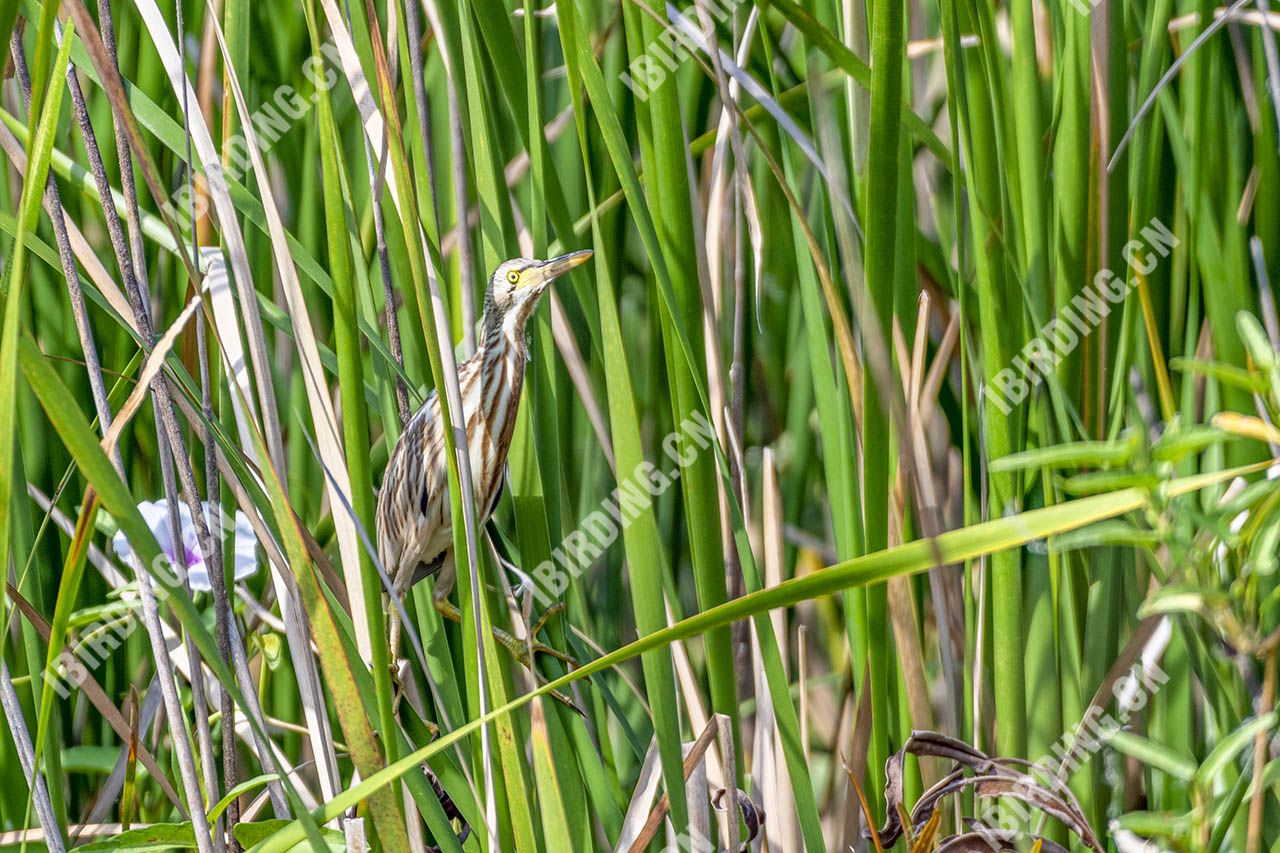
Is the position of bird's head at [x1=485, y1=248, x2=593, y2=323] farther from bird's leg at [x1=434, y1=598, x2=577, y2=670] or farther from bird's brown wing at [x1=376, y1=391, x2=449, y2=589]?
bird's leg at [x1=434, y1=598, x2=577, y2=670]

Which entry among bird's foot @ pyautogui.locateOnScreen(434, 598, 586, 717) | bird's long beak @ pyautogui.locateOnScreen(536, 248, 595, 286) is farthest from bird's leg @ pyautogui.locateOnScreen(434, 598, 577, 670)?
bird's long beak @ pyautogui.locateOnScreen(536, 248, 595, 286)

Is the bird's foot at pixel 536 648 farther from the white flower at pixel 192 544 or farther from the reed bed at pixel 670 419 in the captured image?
the white flower at pixel 192 544

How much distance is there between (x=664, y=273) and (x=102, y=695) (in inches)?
23.8

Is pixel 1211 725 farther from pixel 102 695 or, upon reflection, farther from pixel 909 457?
pixel 102 695

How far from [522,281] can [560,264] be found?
0.47 feet

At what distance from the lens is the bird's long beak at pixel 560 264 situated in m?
0.92

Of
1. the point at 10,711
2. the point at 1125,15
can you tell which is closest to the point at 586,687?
the point at 10,711

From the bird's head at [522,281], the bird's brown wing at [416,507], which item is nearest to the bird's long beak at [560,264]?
the bird's head at [522,281]

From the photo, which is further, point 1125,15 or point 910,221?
point 1125,15

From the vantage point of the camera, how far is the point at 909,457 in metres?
0.62

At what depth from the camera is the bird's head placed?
0.97 metres

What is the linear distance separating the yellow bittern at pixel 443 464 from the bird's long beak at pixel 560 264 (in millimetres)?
223

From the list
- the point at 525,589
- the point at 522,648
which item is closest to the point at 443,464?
the point at 522,648

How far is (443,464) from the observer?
1.38m
